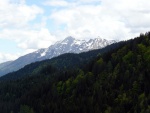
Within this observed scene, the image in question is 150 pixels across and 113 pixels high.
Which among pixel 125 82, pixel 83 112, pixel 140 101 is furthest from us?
pixel 125 82

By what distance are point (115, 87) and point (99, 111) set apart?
86.3ft

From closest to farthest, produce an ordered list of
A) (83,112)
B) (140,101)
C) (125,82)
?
(140,101), (83,112), (125,82)

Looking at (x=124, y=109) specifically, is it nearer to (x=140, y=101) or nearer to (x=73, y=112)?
(x=140, y=101)

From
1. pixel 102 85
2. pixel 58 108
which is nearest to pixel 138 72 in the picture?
pixel 102 85

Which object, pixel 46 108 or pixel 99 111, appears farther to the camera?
pixel 46 108

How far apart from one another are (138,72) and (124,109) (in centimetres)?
3367

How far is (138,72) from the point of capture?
18888cm

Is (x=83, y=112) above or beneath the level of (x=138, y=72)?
beneath

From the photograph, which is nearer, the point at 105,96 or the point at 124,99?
the point at 124,99

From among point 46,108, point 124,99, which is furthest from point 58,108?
point 124,99

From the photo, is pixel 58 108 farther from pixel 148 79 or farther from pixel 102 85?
pixel 148 79

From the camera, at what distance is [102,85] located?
19425cm

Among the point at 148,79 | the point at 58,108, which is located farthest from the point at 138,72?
the point at 58,108

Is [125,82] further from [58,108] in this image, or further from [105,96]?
[58,108]
